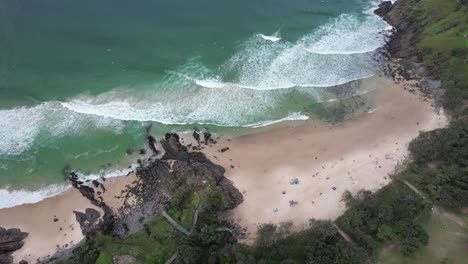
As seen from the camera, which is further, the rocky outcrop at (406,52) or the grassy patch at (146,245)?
the rocky outcrop at (406,52)

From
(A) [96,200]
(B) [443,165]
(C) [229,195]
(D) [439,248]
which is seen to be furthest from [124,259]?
(B) [443,165]

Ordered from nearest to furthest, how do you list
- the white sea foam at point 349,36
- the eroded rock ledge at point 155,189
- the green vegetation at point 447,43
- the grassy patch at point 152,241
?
the grassy patch at point 152,241 < the eroded rock ledge at point 155,189 < the green vegetation at point 447,43 < the white sea foam at point 349,36

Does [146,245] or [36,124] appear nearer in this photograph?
[146,245]

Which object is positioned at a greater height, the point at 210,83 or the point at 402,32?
the point at 402,32

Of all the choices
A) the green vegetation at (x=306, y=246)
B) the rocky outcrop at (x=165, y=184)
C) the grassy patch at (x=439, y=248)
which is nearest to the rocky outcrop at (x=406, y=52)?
the grassy patch at (x=439, y=248)

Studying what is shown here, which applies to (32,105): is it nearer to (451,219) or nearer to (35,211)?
(35,211)

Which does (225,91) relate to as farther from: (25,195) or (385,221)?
(25,195)

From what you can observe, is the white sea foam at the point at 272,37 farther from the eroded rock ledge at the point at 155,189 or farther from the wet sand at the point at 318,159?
the eroded rock ledge at the point at 155,189
